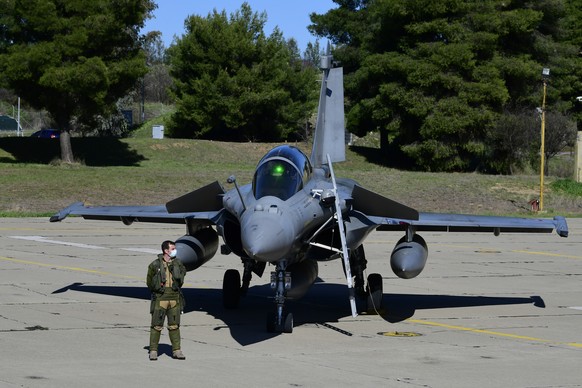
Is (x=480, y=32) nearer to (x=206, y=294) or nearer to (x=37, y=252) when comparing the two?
(x=37, y=252)

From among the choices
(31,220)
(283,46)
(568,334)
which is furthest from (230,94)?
(568,334)

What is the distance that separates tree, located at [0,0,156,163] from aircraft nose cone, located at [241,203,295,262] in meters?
38.7

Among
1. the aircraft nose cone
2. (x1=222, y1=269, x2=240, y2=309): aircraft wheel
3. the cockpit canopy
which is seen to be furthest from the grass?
the aircraft nose cone

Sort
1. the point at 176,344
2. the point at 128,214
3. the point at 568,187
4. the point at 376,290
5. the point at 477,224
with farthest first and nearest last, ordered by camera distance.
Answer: the point at 568,187 < the point at 128,214 < the point at 376,290 < the point at 477,224 < the point at 176,344

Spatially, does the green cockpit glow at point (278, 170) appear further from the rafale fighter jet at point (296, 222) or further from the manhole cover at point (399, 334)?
the manhole cover at point (399, 334)

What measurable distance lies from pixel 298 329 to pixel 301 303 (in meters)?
3.38

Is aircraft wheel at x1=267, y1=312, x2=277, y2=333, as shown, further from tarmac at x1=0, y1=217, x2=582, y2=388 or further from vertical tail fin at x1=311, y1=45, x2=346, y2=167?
vertical tail fin at x1=311, y1=45, x2=346, y2=167

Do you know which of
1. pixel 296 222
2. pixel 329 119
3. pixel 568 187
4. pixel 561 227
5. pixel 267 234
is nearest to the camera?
pixel 267 234

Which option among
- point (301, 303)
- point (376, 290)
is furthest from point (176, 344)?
point (301, 303)

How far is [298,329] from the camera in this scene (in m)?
16.1

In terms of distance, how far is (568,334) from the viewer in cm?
1622

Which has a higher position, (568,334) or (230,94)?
(230,94)

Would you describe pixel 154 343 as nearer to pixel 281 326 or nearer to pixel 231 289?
pixel 281 326

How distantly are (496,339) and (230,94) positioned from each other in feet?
190
